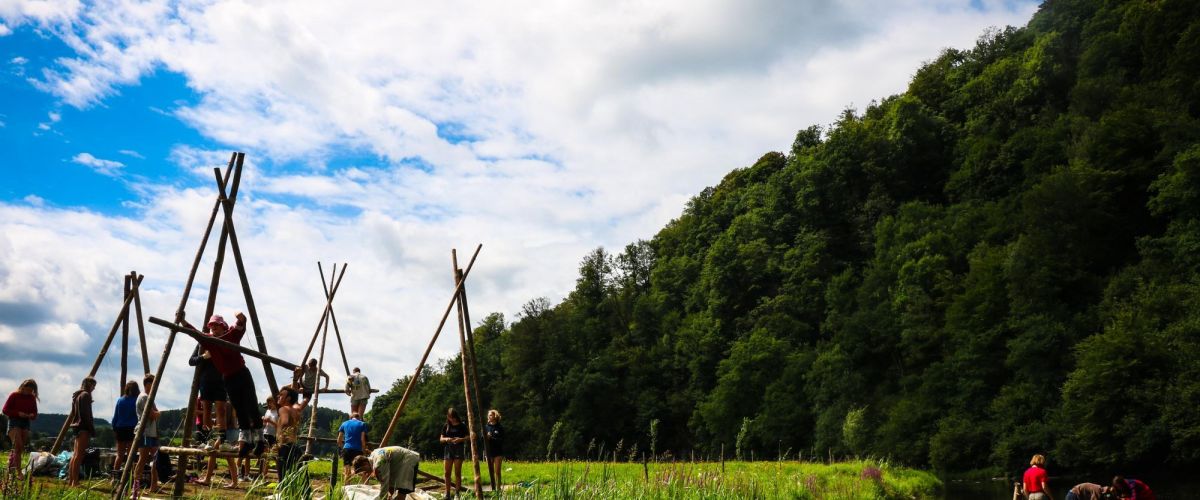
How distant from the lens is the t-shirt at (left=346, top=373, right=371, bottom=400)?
20656 millimetres

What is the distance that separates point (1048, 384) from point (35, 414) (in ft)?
144

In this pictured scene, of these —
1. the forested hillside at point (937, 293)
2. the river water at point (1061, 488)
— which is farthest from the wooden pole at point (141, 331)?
the river water at point (1061, 488)

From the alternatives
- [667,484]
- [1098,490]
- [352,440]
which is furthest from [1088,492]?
[352,440]

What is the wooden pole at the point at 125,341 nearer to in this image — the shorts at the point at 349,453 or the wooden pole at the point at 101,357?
the wooden pole at the point at 101,357

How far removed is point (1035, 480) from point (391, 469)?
1308 cm

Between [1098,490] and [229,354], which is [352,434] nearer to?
[229,354]

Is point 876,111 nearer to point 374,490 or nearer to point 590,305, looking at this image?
point 590,305

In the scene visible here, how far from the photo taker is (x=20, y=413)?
15.0m

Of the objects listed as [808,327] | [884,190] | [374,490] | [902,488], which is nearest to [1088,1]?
[884,190]

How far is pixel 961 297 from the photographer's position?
170ft

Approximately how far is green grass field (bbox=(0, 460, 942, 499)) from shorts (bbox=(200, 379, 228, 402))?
4.61 feet

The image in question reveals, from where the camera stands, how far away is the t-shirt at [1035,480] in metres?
18.1

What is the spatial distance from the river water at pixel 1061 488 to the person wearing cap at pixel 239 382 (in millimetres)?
27751

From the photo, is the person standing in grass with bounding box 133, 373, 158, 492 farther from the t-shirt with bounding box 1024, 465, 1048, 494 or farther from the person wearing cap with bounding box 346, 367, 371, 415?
the t-shirt with bounding box 1024, 465, 1048, 494
